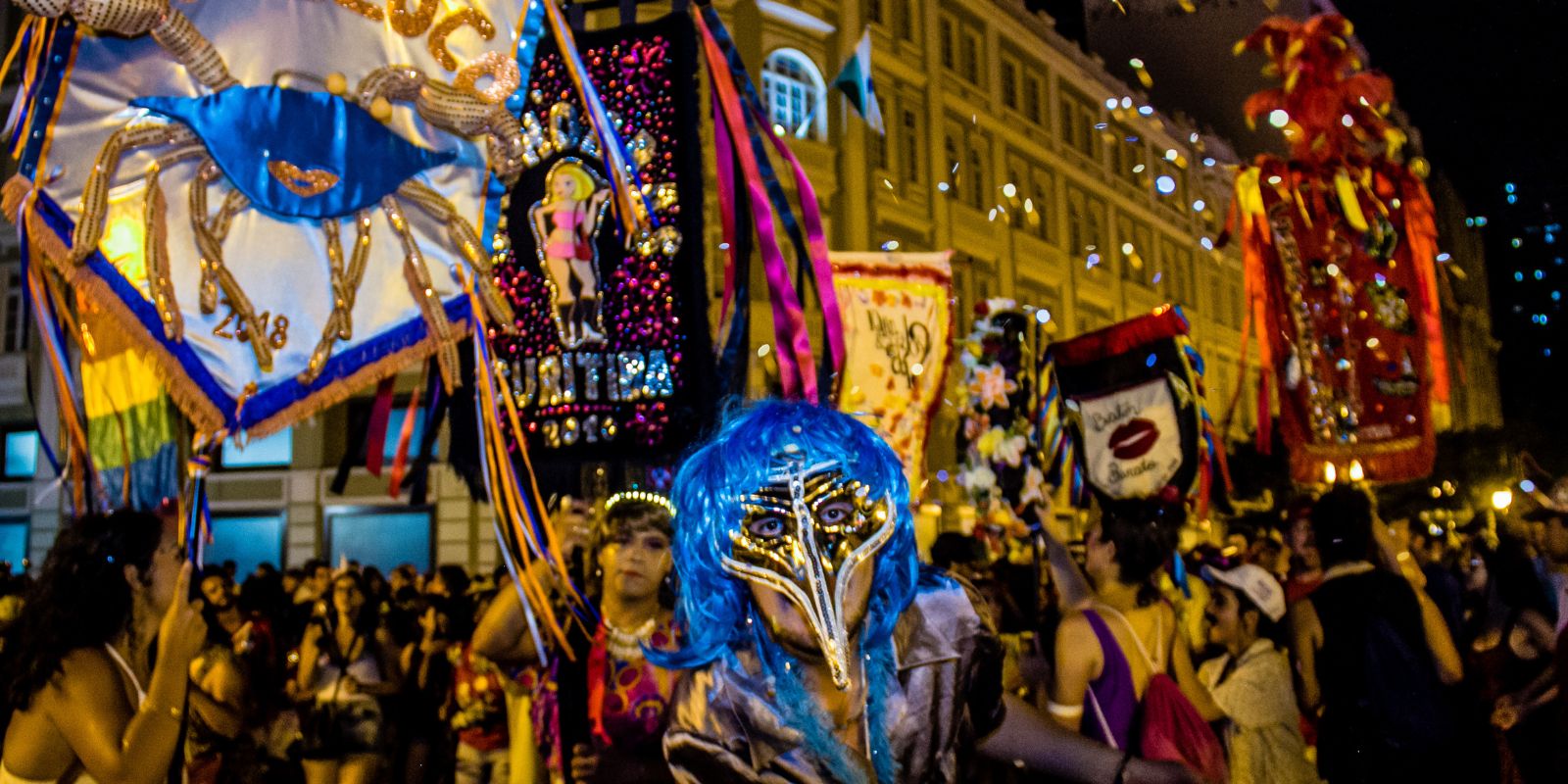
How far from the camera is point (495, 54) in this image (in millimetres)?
3182

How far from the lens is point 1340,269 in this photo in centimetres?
877

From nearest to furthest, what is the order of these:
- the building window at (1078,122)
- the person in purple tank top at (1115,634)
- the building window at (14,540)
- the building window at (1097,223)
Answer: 1. the person in purple tank top at (1115,634)
2. the building window at (14,540)
3. the building window at (1078,122)
4. the building window at (1097,223)

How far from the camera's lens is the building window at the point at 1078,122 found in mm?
30156

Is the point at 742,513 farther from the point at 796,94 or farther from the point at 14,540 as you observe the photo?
the point at 14,540

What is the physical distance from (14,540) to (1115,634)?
65.7 ft

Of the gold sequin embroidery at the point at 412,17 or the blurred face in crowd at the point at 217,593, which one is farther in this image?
the blurred face in crowd at the point at 217,593

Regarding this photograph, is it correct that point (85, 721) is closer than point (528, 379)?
Yes

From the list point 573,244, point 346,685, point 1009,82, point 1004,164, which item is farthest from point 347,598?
point 1009,82

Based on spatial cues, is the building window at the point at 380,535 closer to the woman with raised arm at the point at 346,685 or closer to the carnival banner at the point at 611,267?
the woman with raised arm at the point at 346,685

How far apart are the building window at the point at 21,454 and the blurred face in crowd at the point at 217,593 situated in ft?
43.2

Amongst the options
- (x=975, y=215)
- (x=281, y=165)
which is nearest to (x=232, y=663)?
(x=281, y=165)

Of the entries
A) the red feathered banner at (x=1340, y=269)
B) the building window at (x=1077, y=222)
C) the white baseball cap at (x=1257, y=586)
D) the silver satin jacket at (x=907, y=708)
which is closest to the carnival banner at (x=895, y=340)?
the white baseball cap at (x=1257, y=586)

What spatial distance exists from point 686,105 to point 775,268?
2.12 ft

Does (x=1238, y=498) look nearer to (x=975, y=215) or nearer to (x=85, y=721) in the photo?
(x=975, y=215)
